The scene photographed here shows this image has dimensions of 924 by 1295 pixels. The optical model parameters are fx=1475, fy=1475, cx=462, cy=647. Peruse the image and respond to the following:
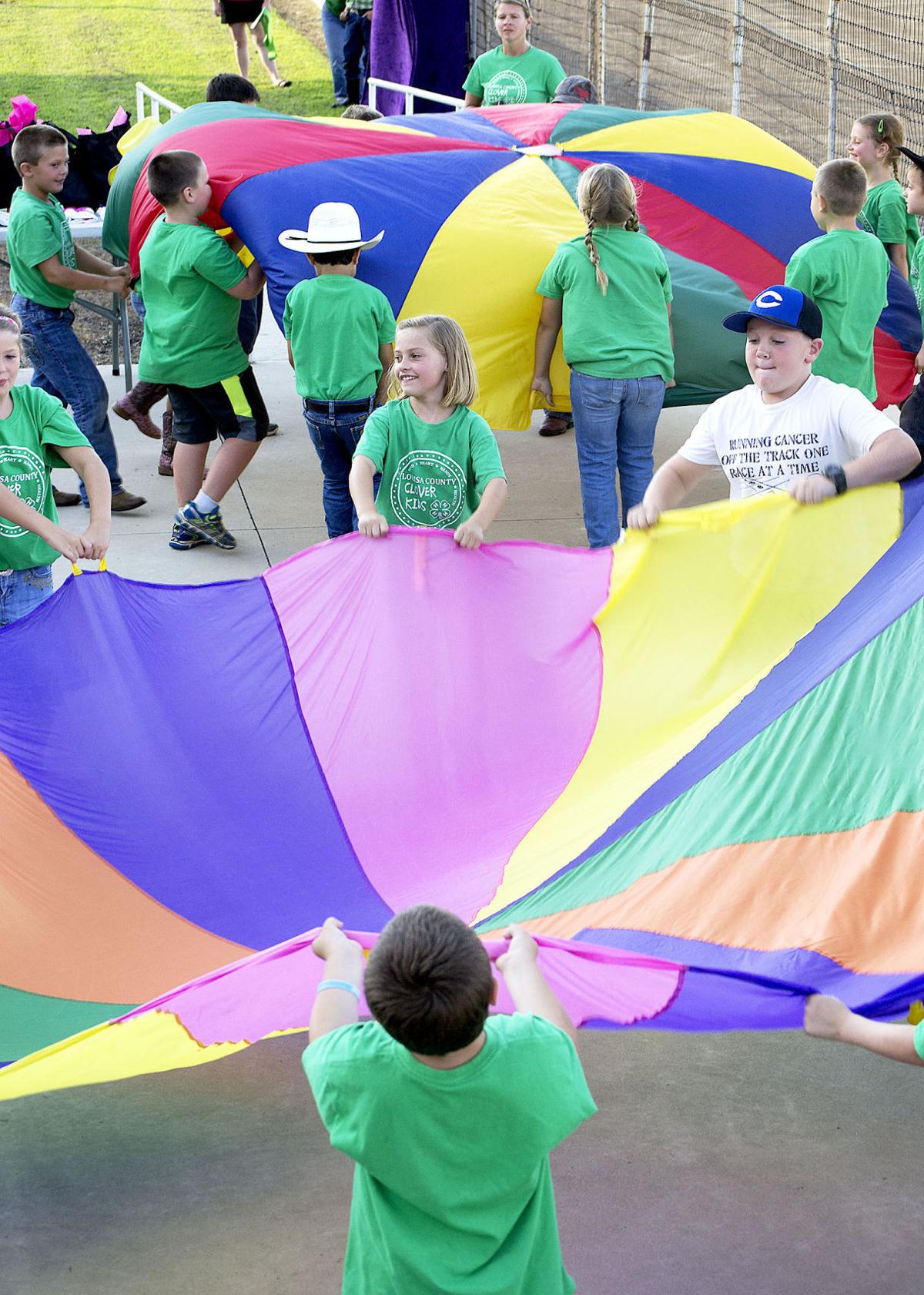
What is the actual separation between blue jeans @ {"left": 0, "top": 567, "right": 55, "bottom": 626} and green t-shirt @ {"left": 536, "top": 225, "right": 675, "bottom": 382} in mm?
2552

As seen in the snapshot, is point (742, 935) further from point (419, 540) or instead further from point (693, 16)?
point (693, 16)

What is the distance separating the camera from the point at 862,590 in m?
3.83

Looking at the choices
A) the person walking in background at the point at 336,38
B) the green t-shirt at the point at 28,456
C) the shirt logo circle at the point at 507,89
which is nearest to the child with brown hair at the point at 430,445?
the green t-shirt at the point at 28,456

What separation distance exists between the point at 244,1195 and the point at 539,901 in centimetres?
92

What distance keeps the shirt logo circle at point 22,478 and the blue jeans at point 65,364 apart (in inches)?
98.2

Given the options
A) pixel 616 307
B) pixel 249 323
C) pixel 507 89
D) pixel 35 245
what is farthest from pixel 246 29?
pixel 616 307

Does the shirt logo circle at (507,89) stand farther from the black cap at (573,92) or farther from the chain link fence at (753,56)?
the chain link fence at (753,56)

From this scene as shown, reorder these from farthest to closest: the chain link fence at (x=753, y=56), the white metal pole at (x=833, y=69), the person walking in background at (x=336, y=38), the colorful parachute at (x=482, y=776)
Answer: the person walking in background at (x=336, y=38)
the chain link fence at (x=753, y=56)
the white metal pole at (x=833, y=69)
the colorful parachute at (x=482, y=776)

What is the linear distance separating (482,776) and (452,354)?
1420 millimetres

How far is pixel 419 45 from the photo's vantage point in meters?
13.2

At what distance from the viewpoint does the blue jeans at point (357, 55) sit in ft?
47.2

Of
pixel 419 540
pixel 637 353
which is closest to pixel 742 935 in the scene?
pixel 419 540

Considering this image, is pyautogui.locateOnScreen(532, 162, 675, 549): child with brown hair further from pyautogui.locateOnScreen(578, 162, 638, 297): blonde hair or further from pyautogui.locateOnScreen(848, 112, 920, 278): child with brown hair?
pyautogui.locateOnScreen(848, 112, 920, 278): child with brown hair

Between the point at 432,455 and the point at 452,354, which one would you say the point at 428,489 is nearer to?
the point at 432,455
